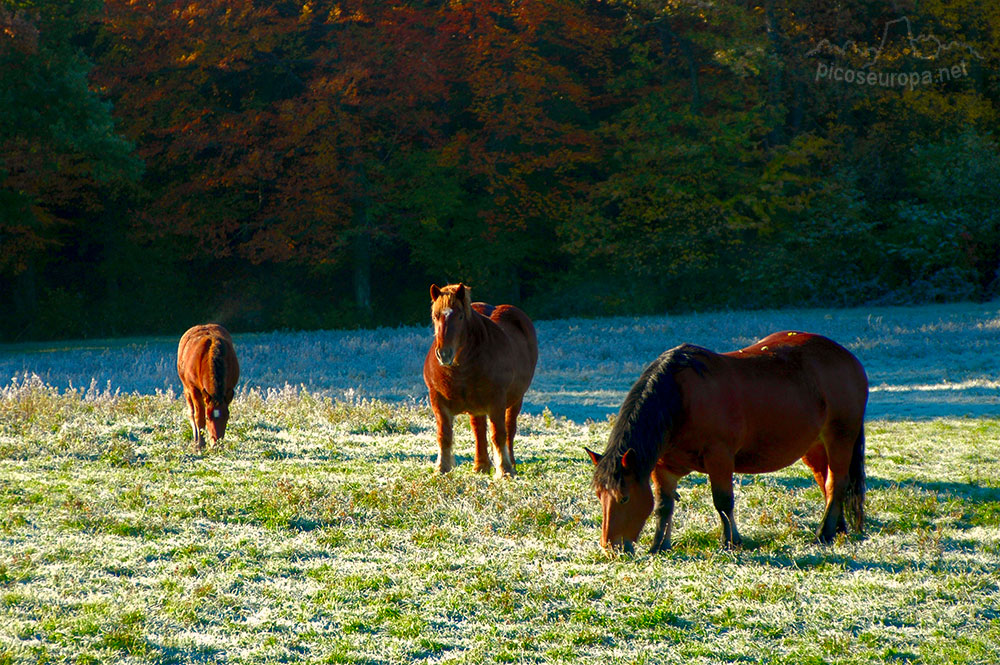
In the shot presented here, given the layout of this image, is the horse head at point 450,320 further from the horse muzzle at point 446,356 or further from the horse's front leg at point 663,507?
the horse's front leg at point 663,507

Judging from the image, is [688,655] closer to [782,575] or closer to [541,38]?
[782,575]

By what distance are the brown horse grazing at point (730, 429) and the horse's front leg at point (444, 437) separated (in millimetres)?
2623

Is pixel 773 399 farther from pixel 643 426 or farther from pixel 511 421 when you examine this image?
pixel 511 421

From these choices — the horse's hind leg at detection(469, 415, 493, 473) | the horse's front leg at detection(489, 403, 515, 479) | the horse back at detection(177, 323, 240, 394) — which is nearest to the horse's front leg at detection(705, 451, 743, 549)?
the horse's front leg at detection(489, 403, 515, 479)

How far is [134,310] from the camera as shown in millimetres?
33188

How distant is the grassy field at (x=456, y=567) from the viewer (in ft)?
16.8

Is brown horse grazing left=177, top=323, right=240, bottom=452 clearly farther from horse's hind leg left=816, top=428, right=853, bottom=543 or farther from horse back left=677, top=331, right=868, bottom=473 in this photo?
horse's hind leg left=816, top=428, right=853, bottom=543

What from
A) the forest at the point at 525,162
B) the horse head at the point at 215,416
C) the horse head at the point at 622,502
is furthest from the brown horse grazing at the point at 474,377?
the forest at the point at 525,162

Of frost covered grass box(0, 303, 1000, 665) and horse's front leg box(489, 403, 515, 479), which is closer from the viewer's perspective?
frost covered grass box(0, 303, 1000, 665)

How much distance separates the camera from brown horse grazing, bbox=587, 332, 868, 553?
630 cm

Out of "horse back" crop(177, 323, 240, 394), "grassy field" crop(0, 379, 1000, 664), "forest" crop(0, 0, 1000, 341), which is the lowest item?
"grassy field" crop(0, 379, 1000, 664)

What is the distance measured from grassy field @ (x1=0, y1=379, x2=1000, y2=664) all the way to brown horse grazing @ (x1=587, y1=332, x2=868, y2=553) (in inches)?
13.5

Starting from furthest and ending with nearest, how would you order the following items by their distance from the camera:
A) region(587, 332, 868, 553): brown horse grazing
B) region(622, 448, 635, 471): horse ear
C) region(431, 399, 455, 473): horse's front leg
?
1. region(431, 399, 455, 473): horse's front leg
2. region(587, 332, 868, 553): brown horse grazing
3. region(622, 448, 635, 471): horse ear

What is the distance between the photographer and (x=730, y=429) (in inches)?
257
